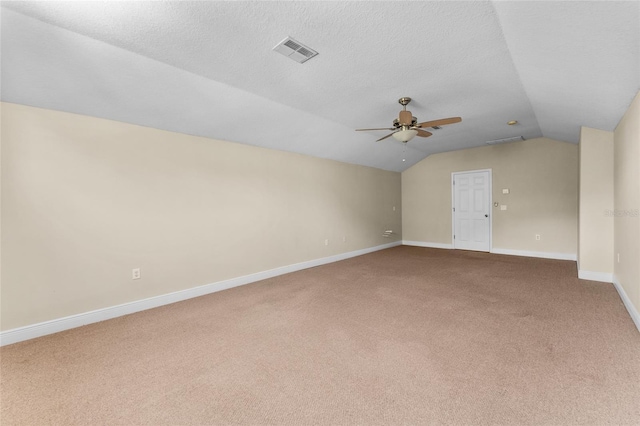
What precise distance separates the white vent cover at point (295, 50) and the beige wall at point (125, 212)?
2.11 metres

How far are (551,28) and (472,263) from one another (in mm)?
4658

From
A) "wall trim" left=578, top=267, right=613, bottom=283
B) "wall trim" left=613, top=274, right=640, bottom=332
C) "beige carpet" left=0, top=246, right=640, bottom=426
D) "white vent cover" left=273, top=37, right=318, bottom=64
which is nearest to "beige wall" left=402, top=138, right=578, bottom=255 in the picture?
"wall trim" left=578, top=267, right=613, bottom=283

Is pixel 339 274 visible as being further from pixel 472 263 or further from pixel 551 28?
pixel 551 28

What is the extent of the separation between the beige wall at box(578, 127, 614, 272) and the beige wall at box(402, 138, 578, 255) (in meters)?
1.82

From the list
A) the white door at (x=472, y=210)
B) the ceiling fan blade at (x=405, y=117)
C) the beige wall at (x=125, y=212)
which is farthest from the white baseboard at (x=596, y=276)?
the beige wall at (x=125, y=212)

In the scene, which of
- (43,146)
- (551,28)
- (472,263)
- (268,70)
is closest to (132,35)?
(268,70)

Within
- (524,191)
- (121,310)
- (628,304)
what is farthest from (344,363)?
(524,191)

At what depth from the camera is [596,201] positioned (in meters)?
4.18

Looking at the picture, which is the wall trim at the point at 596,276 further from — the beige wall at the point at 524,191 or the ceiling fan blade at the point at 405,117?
the ceiling fan blade at the point at 405,117

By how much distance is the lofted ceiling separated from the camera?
6.16 ft

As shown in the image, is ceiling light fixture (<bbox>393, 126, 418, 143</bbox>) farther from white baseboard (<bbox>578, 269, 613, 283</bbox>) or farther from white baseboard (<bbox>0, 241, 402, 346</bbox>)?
white baseboard (<bbox>578, 269, 613, 283</bbox>)

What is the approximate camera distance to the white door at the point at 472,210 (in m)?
6.80

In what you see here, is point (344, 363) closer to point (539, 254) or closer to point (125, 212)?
point (125, 212)

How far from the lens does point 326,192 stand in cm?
594
